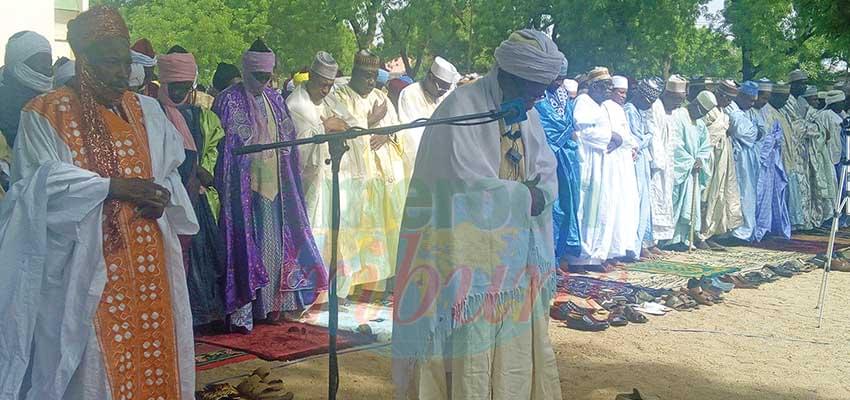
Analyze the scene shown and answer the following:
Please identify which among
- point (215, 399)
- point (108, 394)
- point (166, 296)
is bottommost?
point (215, 399)

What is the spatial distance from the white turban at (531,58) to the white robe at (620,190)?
620 centimetres

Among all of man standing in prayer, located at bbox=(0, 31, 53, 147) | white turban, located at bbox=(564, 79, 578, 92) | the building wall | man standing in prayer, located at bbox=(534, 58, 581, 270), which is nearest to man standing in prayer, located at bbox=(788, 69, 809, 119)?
white turban, located at bbox=(564, 79, 578, 92)

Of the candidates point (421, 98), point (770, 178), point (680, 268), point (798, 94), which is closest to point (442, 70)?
point (421, 98)

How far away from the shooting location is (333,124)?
301 inches

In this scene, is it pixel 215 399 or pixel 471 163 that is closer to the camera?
pixel 471 163

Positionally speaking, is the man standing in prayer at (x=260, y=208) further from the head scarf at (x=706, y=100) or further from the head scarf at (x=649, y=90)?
the head scarf at (x=706, y=100)

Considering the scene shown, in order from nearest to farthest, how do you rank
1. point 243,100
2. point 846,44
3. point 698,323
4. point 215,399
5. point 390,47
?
point 215,399, point 846,44, point 243,100, point 698,323, point 390,47

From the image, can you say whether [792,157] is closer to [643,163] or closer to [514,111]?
[643,163]

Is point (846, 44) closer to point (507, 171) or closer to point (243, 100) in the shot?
point (507, 171)

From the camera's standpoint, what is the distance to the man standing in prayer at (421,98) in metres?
8.72

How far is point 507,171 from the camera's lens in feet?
14.5

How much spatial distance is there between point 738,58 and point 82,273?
51.3 metres

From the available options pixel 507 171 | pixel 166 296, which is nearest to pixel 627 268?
pixel 507 171

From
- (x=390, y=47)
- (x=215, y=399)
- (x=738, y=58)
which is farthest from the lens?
(x=738, y=58)
